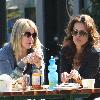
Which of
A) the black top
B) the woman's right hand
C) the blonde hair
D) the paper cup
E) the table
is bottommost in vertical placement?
the table

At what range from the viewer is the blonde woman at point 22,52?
565 centimetres

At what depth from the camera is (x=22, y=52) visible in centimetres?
594

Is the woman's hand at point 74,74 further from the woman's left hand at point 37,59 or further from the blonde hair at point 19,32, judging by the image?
the blonde hair at point 19,32

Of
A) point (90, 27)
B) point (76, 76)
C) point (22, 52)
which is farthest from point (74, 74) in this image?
point (22, 52)

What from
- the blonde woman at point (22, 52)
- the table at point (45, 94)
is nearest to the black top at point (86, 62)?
the blonde woman at point (22, 52)

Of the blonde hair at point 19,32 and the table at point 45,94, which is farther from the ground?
the blonde hair at point 19,32

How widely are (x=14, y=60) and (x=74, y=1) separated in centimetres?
397

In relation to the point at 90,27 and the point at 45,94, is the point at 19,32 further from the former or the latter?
the point at 45,94

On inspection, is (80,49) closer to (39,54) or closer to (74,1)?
(39,54)

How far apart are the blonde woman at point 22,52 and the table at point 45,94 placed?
588 millimetres

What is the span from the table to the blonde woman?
23.2 inches

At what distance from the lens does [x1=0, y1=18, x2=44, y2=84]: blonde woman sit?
5648mm

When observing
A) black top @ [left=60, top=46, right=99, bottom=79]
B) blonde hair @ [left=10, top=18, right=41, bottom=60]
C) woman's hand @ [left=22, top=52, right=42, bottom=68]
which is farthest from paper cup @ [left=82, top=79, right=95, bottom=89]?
blonde hair @ [left=10, top=18, right=41, bottom=60]

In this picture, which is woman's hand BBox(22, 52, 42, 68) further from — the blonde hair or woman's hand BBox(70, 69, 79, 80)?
woman's hand BBox(70, 69, 79, 80)
